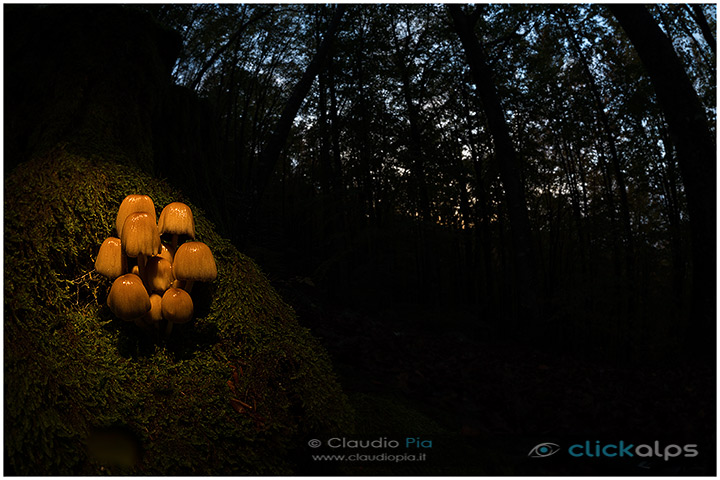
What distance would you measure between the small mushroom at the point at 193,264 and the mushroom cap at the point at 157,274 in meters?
0.06

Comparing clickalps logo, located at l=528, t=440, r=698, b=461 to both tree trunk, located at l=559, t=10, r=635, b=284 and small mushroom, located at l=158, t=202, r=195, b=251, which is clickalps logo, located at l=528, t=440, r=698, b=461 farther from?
tree trunk, located at l=559, t=10, r=635, b=284

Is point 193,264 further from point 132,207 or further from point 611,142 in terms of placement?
point 611,142

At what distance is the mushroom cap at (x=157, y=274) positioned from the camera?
5.62 ft

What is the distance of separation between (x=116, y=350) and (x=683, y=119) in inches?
256

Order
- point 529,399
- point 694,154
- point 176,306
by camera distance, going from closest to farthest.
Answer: point 176,306, point 529,399, point 694,154

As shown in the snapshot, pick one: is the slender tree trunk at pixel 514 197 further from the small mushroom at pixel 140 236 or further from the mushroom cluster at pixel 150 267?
the small mushroom at pixel 140 236

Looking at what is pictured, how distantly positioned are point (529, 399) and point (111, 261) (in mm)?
3796

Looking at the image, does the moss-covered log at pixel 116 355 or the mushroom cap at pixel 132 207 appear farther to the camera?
the mushroom cap at pixel 132 207

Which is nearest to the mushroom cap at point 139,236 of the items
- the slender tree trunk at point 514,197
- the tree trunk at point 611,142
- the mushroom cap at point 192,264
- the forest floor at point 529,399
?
the mushroom cap at point 192,264

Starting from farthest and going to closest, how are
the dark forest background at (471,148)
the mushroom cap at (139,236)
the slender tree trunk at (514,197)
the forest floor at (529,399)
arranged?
1. the dark forest background at (471,148)
2. the slender tree trunk at (514,197)
3. the forest floor at (529,399)
4. the mushroom cap at (139,236)

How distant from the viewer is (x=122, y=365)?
1.68m

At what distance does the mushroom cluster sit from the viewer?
1549 millimetres

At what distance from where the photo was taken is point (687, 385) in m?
4.16

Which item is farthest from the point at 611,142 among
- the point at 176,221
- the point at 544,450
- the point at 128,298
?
the point at 128,298
